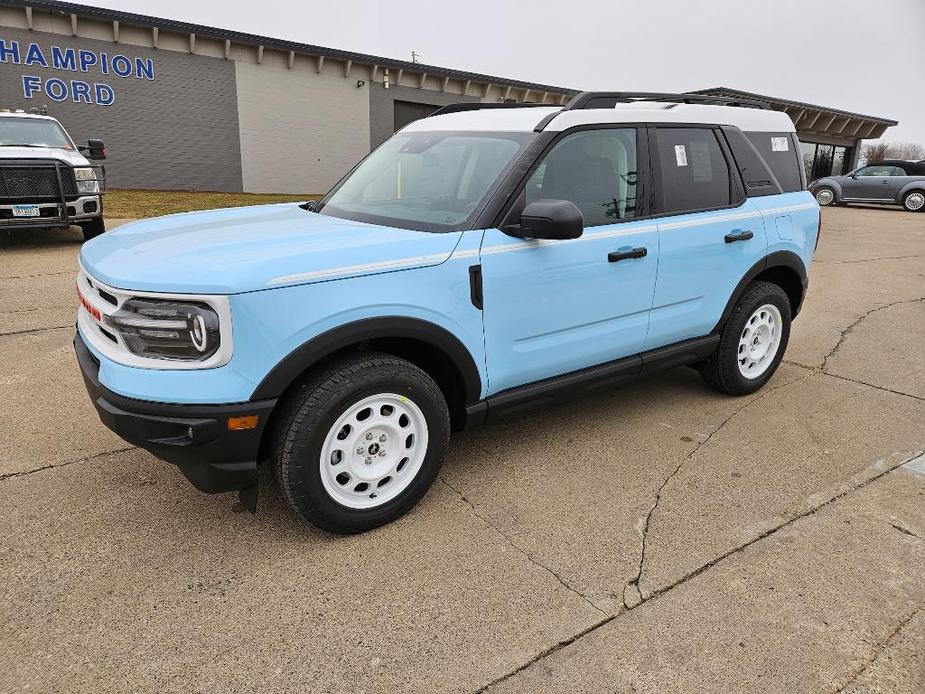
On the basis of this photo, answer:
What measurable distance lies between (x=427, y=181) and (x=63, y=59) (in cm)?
1963

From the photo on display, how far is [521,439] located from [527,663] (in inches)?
68.2

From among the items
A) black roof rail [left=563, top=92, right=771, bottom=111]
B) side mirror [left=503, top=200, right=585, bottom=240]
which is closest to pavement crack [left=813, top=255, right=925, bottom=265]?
black roof rail [left=563, top=92, right=771, bottom=111]

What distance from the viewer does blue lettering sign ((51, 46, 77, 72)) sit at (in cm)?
1795

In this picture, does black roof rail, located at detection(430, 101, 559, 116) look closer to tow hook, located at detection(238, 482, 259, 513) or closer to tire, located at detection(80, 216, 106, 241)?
tow hook, located at detection(238, 482, 259, 513)

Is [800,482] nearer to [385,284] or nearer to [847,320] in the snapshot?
[385,284]

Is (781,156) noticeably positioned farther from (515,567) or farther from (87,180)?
(87,180)

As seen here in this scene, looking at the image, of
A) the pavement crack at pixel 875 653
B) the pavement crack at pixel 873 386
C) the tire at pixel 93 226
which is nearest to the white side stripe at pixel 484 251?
the pavement crack at pixel 873 386

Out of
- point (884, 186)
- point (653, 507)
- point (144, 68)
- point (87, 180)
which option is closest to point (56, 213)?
point (87, 180)

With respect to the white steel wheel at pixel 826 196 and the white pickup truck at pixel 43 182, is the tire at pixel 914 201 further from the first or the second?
the white pickup truck at pixel 43 182

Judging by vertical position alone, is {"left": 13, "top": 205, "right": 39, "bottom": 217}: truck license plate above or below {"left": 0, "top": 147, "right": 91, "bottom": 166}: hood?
below

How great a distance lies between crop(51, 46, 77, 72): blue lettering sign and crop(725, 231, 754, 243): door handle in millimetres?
20347

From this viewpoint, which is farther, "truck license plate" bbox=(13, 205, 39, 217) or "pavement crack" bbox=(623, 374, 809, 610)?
"truck license plate" bbox=(13, 205, 39, 217)

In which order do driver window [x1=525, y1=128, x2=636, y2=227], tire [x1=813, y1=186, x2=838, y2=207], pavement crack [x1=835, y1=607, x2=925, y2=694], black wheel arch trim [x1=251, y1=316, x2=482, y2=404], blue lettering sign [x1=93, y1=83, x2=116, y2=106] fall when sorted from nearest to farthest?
pavement crack [x1=835, y1=607, x2=925, y2=694]
black wheel arch trim [x1=251, y1=316, x2=482, y2=404]
driver window [x1=525, y1=128, x2=636, y2=227]
blue lettering sign [x1=93, y1=83, x2=116, y2=106]
tire [x1=813, y1=186, x2=838, y2=207]

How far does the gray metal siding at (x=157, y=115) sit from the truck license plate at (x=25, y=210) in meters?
11.4
